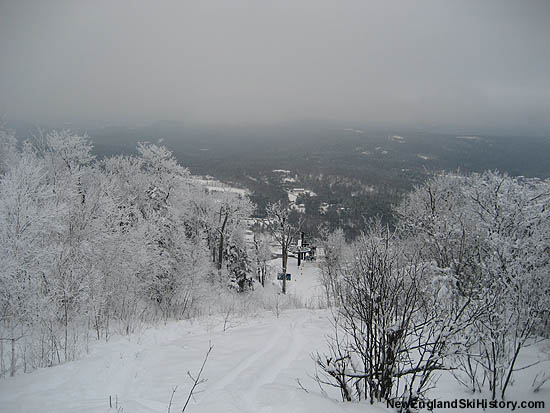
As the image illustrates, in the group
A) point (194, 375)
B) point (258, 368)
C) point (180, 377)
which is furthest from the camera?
point (258, 368)

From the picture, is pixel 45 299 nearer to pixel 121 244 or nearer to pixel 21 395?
pixel 21 395

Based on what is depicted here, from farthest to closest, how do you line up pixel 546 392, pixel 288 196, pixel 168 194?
pixel 288 196 < pixel 168 194 < pixel 546 392

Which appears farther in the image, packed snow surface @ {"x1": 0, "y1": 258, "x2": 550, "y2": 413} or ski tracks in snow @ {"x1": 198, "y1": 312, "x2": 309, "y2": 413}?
ski tracks in snow @ {"x1": 198, "y1": 312, "x2": 309, "y2": 413}

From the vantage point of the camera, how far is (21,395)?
4199 millimetres

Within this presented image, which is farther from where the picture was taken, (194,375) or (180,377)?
(194,375)

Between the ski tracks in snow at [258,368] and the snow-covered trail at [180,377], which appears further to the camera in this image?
the ski tracks in snow at [258,368]

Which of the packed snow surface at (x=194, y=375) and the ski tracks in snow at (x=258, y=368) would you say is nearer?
the packed snow surface at (x=194, y=375)

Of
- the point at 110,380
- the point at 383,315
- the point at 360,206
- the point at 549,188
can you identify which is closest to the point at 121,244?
the point at 110,380

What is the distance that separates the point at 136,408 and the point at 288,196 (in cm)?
10394

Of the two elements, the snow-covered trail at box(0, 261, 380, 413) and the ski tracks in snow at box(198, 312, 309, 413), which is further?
the ski tracks in snow at box(198, 312, 309, 413)

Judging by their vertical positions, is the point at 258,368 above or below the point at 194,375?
below

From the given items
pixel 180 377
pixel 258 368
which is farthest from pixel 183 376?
pixel 258 368

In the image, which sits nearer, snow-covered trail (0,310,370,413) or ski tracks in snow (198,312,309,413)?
snow-covered trail (0,310,370,413)

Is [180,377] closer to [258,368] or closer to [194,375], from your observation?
[194,375]
